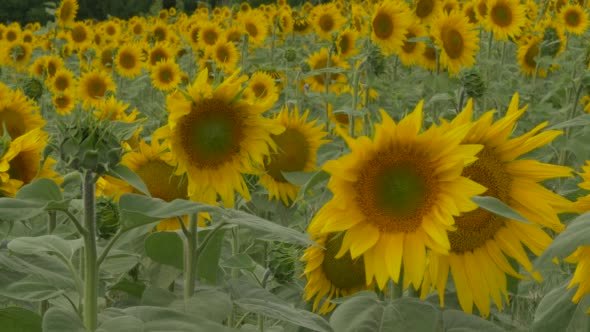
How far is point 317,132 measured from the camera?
3.12m

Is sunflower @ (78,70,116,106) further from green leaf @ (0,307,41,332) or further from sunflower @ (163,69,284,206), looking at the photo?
green leaf @ (0,307,41,332)

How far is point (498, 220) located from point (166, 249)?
644 mm

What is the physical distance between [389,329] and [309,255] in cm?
53

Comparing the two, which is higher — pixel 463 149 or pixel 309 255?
pixel 463 149

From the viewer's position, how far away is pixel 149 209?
1.24 metres

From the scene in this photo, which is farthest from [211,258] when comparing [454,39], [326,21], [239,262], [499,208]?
[326,21]

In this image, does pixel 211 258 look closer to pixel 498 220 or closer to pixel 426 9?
pixel 498 220

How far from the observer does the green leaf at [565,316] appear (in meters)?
1.33

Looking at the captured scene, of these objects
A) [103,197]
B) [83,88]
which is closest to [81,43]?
[83,88]

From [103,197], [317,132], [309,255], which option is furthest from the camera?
[317,132]

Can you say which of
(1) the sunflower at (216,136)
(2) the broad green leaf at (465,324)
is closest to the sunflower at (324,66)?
(1) the sunflower at (216,136)

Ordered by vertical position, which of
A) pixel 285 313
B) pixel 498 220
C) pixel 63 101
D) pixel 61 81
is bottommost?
pixel 63 101

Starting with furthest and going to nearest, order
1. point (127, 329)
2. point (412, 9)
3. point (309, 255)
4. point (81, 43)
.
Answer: point (81, 43), point (412, 9), point (309, 255), point (127, 329)

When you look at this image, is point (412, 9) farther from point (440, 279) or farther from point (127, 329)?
point (127, 329)
